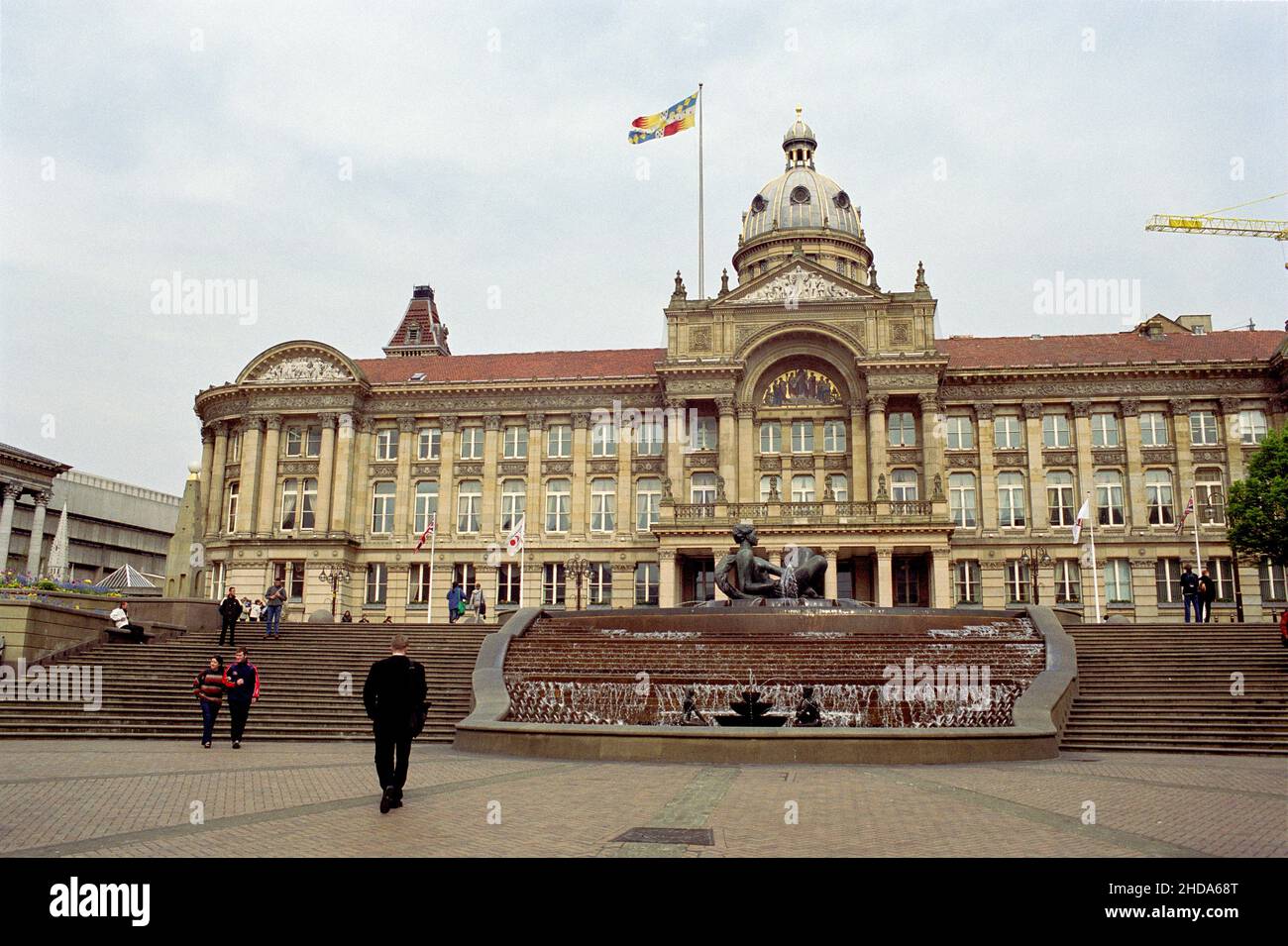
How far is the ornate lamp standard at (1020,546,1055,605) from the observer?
50844 millimetres

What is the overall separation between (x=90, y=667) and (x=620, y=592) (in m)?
31.7

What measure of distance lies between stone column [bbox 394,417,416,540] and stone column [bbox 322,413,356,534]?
272 centimetres

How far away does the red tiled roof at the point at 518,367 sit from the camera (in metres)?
60.7

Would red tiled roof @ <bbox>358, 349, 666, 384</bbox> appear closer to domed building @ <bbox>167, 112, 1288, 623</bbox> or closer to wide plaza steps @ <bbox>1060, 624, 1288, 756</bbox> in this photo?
domed building @ <bbox>167, 112, 1288, 623</bbox>

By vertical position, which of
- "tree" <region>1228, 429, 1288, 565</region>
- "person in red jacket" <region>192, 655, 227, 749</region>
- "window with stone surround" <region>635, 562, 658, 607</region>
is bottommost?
"person in red jacket" <region>192, 655, 227, 749</region>

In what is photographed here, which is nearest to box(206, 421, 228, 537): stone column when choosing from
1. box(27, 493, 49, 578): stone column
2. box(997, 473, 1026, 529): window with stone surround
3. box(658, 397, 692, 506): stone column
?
box(27, 493, 49, 578): stone column

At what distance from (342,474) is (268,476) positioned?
174 inches

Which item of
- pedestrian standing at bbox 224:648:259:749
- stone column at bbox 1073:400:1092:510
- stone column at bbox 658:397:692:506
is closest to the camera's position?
pedestrian standing at bbox 224:648:259:749

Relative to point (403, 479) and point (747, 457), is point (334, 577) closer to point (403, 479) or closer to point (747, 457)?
point (403, 479)

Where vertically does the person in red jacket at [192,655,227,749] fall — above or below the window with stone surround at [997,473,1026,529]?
below

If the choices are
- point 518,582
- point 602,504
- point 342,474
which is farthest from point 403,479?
point 602,504
